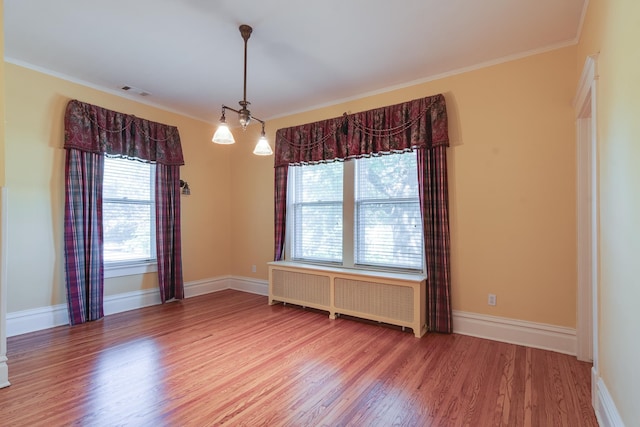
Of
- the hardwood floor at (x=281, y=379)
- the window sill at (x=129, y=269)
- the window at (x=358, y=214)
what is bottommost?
the hardwood floor at (x=281, y=379)

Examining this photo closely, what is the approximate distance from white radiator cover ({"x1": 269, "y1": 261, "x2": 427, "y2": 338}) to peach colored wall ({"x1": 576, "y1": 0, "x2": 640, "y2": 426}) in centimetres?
157

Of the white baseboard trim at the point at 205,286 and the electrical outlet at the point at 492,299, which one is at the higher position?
the electrical outlet at the point at 492,299

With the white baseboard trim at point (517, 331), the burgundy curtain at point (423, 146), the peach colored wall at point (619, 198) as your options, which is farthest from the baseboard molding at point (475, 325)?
the peach colored wall at point (619, 198)

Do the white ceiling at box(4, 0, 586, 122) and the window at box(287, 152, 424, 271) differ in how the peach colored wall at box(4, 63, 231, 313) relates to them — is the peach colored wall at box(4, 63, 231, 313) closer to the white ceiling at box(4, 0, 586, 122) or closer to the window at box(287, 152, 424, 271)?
the white ceiling at box(4, 0, 586, 122)

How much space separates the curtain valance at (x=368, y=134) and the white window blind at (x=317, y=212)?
0.71 ft

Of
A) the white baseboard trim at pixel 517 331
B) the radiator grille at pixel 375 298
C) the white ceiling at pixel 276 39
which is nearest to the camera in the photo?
the white ceiling at pixel 276 39

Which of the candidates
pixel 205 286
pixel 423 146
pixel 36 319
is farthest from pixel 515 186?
pixel 36 319

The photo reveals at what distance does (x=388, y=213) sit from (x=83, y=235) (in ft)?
11.6

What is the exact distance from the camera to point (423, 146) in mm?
3408

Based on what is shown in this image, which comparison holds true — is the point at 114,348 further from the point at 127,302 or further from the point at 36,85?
the point at 36,85

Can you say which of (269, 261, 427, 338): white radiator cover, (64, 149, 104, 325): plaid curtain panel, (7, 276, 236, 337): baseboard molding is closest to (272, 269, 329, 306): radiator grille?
(269, 261, 427, 338): white radiator cover

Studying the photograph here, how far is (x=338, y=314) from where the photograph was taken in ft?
12.9

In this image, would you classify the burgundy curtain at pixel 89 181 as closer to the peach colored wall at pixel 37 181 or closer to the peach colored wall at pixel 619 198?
the peach colored wall at pixel 37 181

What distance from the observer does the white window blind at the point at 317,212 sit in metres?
4.29
